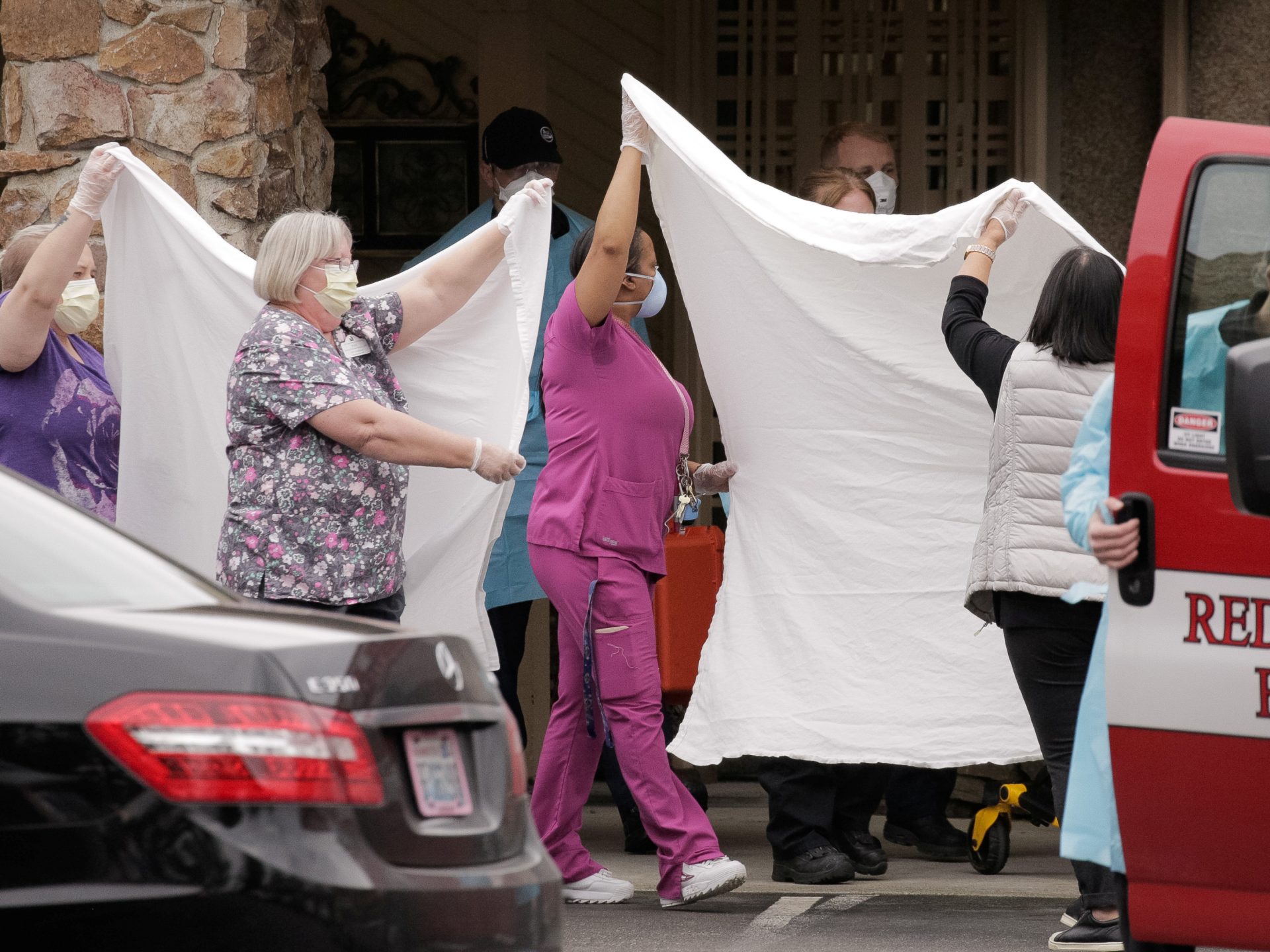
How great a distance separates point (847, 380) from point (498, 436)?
3.48ft

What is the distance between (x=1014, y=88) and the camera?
7645mm

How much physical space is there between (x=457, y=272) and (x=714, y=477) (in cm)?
107

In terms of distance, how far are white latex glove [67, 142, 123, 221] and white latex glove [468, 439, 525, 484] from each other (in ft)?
4.22

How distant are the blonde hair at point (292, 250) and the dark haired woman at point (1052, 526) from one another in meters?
1.72

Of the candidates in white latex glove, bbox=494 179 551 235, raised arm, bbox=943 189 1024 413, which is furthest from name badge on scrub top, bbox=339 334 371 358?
raised arm, bbox=943 189 1024 413

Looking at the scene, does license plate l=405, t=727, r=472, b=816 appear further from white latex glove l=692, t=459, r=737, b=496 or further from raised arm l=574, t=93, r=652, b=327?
white latex glove l=692, t=459, r=737, b=496

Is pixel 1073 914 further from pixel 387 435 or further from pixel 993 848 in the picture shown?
pixel 387 435

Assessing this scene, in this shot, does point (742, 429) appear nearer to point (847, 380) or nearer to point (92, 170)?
point (847, 380)

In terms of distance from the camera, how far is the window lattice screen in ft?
25.4

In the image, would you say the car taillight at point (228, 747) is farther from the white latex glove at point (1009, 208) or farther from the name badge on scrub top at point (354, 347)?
the white latex glove at point (1009, 208)

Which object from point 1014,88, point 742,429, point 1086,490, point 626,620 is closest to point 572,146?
point 1014,88

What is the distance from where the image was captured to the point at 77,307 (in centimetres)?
518

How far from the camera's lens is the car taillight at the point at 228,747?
8.48 ft

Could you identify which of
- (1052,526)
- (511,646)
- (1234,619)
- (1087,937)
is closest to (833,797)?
(1087,937)
